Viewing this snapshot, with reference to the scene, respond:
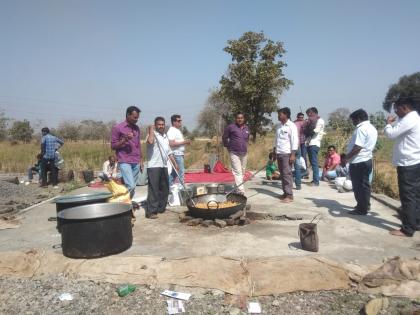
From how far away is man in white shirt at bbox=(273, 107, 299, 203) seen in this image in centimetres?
726

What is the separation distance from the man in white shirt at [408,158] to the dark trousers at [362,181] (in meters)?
0.91

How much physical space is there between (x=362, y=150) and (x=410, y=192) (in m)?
1.18

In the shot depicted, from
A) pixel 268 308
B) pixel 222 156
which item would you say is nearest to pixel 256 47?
pixel 222 156

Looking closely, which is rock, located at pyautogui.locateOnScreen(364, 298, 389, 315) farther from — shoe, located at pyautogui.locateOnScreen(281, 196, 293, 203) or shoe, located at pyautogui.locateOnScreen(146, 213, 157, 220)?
shoe, located at pyautogui.locateOnScreen(281, 196, 293, 203)

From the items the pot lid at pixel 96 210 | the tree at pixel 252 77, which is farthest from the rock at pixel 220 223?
the tree at pixel 252 77

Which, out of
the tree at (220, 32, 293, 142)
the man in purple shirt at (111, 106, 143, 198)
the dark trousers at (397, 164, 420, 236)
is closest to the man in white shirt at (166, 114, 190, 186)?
the man in purple shirt at (111, 106, 143, 198)

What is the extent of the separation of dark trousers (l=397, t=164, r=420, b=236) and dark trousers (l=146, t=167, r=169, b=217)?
11.9 ft

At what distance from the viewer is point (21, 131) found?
38594 millimetres

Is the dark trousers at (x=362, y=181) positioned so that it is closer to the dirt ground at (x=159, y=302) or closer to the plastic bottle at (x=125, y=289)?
the dirt ground at (x=159, y=302)

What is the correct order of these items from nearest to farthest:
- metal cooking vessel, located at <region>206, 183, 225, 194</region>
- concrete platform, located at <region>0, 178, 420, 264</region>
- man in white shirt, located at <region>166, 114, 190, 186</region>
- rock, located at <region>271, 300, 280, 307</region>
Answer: rock, located at <region>271, 300, 280, 307</region>
concrete platform, located at <region>0, 178, 420, 264</region>
metal cooking vessel, located at <region>206, 183, 225, 194</region>
man in white shirt, located at <region>166, 114, 190, 186</region>

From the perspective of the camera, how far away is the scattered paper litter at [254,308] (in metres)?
3.30

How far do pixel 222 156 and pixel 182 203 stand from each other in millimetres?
8098

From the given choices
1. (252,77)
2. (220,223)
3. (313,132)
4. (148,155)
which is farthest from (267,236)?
(252,77)

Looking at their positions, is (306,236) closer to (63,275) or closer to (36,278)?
(63,275)
